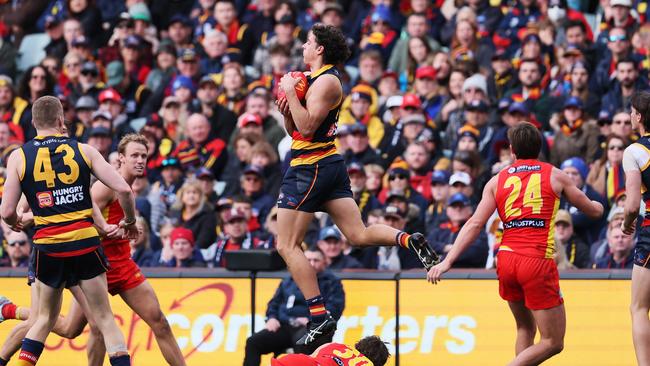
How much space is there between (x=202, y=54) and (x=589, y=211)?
35.3 feet

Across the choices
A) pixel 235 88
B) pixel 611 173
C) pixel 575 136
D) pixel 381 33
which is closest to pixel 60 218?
pixel 611 173

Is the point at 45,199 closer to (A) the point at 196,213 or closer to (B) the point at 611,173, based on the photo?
(A) the point at 196,213

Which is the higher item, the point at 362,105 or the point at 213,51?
the point at 213,51

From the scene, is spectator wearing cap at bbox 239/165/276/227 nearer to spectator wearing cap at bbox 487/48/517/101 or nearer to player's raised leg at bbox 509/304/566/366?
spectator wearing cap at bbox 487/48/517/101

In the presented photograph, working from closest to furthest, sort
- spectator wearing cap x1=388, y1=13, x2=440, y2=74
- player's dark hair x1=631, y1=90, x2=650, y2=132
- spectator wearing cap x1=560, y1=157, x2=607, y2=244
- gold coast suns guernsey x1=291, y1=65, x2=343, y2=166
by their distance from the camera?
gold coast suns guernsey x1=291, y1=65, x2=343, y2=166 → player's dark hair x1=631, y1=90, x2=650, y2=132 → spectator wearing cap x1=560, y1=157, x2=607, y2=244 → spectator wearing cap x1=388, y1=13, x2=440, y2=74

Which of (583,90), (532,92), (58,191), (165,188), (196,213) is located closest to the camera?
(58,191)

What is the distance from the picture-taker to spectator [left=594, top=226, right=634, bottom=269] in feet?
47.1

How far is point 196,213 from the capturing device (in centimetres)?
1678

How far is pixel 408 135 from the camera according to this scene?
57.0 ft

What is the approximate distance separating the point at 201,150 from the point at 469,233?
26.1ft

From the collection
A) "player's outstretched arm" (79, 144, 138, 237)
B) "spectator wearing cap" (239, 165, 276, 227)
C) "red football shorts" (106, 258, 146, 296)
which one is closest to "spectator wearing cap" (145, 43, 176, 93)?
"spectator wearing cap" (239, 165, 276, 227)

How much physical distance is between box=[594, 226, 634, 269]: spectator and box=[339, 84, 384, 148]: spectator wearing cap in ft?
14.0

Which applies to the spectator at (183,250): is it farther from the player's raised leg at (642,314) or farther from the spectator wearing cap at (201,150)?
the player's raised leg at (642,314)

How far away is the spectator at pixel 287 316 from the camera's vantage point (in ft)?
44.4
